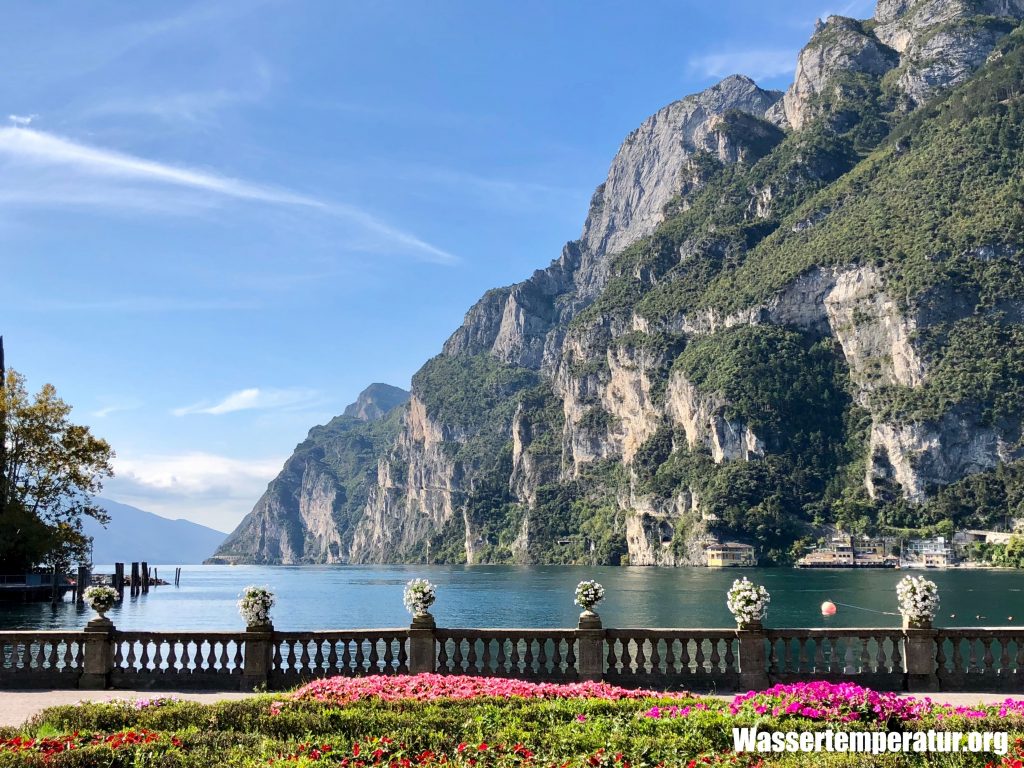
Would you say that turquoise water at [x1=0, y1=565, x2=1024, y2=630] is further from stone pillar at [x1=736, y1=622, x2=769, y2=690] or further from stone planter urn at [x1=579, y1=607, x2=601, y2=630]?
stone pillar at [x1=736, y1=622, x2=769, y2=690]

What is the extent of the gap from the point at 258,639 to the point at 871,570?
194m

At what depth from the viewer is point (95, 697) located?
20.5m

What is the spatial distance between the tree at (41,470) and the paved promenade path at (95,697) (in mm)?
52806

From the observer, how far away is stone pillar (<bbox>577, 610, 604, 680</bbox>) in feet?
69.4

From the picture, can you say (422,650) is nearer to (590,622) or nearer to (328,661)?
(328,661)

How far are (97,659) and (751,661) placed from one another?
14.1m

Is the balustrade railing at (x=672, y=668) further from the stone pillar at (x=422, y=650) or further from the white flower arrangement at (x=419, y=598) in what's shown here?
the white flower arrangement at (x=419, y=598)

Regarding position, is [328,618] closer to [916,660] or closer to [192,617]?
[192,617]

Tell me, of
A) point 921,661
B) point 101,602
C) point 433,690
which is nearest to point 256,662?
point 101,602

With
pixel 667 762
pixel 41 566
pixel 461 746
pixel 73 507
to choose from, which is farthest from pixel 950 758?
pixel 41 566

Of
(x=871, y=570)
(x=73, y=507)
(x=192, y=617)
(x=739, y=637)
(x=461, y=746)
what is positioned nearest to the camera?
(x=461, y=746)

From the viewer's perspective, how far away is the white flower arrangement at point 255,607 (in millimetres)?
21359

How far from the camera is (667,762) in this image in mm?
12203

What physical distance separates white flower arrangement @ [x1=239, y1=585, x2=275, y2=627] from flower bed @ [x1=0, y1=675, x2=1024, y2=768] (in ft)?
17.1
